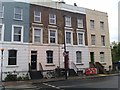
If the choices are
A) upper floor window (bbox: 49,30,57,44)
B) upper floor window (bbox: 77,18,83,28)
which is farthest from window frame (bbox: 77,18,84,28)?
upper floor window (bbox: 49,30,57,44)

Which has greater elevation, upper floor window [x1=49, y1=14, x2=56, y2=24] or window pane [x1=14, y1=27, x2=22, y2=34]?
upper floor window [x1=49, y1=14, x2=56, y2=24]

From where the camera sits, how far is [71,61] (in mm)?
32469

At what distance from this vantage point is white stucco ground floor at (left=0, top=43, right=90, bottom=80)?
26.3 m

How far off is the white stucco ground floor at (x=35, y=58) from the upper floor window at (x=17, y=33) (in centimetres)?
78

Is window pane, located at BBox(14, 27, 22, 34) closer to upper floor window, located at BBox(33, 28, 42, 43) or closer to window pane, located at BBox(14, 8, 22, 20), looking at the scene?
window pane, located at BBox(14, 8, 22, 20)

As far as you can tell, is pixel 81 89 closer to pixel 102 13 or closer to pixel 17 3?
pixel 17 3

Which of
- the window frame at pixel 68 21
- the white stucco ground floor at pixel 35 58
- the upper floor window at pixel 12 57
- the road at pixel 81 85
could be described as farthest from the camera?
the window frame at pixel 68 21

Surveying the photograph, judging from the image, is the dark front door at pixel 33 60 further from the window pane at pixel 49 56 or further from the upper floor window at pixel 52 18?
the upper floor window at pixel 52 18

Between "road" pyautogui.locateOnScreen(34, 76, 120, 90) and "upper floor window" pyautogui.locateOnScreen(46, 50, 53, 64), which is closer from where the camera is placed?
"road" pyautogui.locateOnScreen(34, 76, 120, 90)

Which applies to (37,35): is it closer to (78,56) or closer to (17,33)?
(17,33)

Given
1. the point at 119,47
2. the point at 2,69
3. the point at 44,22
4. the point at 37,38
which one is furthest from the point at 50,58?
the point at 119,47

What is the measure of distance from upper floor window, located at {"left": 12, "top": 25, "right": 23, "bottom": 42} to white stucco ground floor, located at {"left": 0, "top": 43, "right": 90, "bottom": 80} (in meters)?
0.78

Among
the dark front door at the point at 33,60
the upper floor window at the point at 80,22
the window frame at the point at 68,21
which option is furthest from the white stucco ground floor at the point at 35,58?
the upper floor window at the point at 80,22

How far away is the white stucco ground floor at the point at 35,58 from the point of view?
86.4 ft
